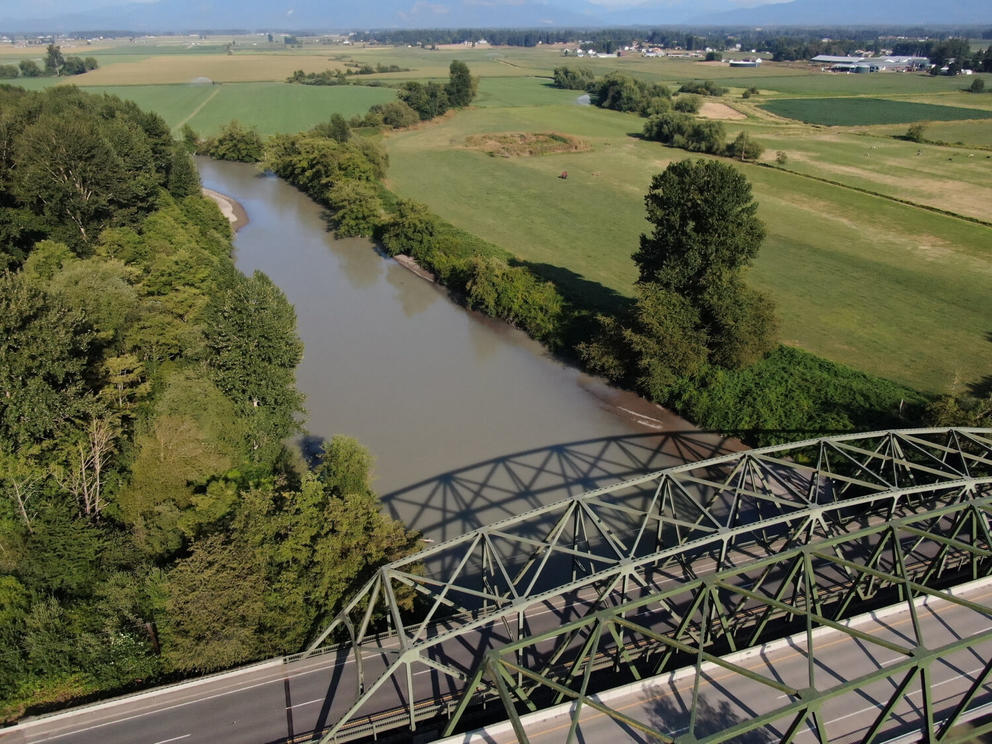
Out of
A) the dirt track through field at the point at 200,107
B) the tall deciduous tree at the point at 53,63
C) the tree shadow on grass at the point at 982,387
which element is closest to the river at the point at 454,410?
the tree shadow on grass at the point at 982,387

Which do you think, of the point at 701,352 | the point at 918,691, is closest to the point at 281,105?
the point at 701,352


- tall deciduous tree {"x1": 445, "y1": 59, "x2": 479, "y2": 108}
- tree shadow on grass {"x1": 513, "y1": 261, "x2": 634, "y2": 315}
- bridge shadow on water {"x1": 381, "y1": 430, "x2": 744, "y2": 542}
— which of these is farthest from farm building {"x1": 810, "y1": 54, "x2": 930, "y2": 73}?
bridge shadow on water {"x1": 381, "y1": 430, "x2": 744, "y2": 542}

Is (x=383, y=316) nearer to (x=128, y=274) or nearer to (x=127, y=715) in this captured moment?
(x=128, y=274)

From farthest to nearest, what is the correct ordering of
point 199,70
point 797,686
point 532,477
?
point 199,70 → point 532,477 → point 797,686

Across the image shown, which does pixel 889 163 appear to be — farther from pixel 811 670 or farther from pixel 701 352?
pixel 811 670

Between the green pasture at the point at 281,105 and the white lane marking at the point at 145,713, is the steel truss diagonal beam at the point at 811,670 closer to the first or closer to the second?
the white lane marking at the point at 145,713

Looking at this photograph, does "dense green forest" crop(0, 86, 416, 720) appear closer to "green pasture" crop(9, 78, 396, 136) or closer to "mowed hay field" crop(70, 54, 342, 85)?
"green pasture" crop(9, 78, 396, 136)
